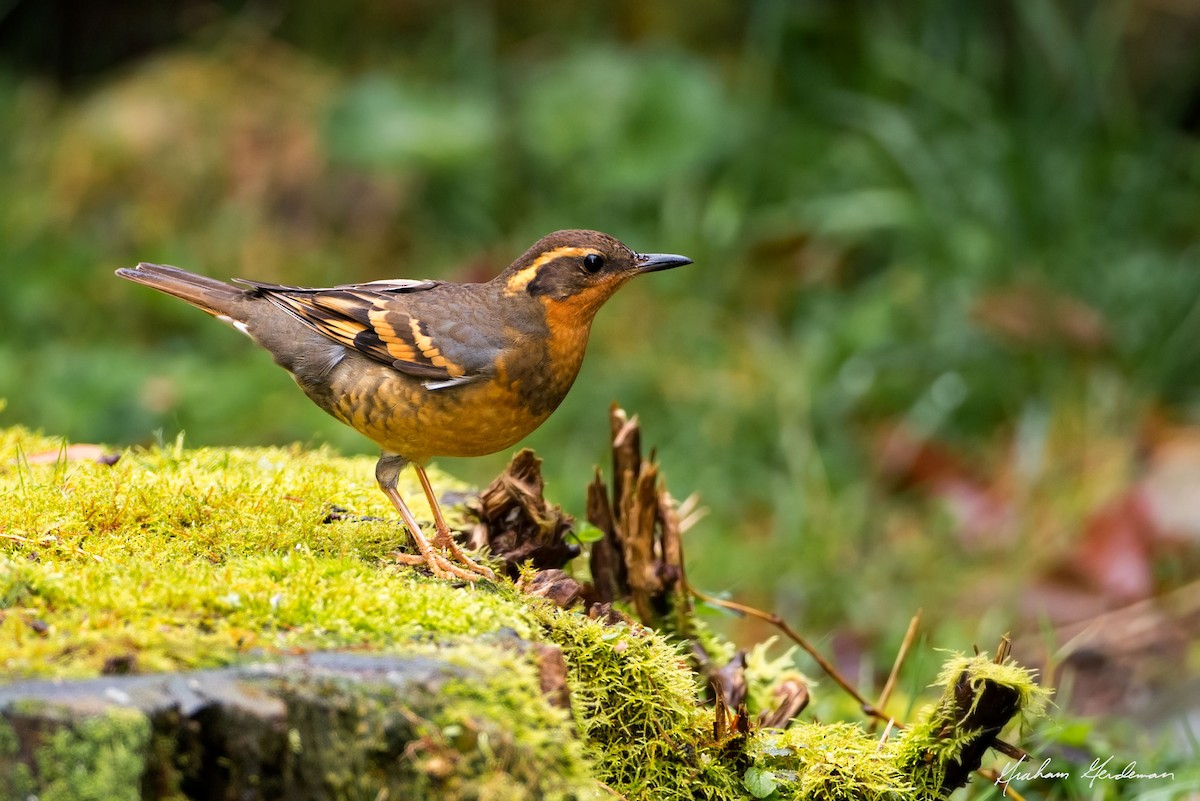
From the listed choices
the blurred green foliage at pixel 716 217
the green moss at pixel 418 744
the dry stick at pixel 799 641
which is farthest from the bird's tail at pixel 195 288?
the blurred green foliage at pixel 716 217

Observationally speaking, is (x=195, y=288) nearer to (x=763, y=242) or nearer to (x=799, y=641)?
(x=799, y=641)

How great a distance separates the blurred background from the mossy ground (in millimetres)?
3227

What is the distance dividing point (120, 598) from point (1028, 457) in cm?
651

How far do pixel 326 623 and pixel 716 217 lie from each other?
725 cm

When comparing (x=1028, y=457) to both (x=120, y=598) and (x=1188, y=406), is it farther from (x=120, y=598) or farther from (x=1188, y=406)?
(x=120, y=598)

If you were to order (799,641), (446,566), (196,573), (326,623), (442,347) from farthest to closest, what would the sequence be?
1. (442,347)
2. (799,641)
3. (446,566)
4. (196,573)
5. (326,623)

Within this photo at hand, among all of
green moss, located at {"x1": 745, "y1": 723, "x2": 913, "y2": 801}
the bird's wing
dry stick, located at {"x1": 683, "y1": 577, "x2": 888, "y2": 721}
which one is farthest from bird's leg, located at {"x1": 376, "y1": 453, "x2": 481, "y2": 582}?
green moss, located at {"x1": 745, "y1": 723, "x2": 913, "y2": 801}

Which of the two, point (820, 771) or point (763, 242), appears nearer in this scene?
point (820, 771)

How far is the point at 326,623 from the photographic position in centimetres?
336

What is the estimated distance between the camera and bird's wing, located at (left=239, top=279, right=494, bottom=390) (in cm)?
449

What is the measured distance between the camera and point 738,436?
898cm

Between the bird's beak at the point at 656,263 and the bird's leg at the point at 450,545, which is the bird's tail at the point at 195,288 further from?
the bird's beak at the point at 656,263

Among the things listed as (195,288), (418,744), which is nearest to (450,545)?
(418,744)
